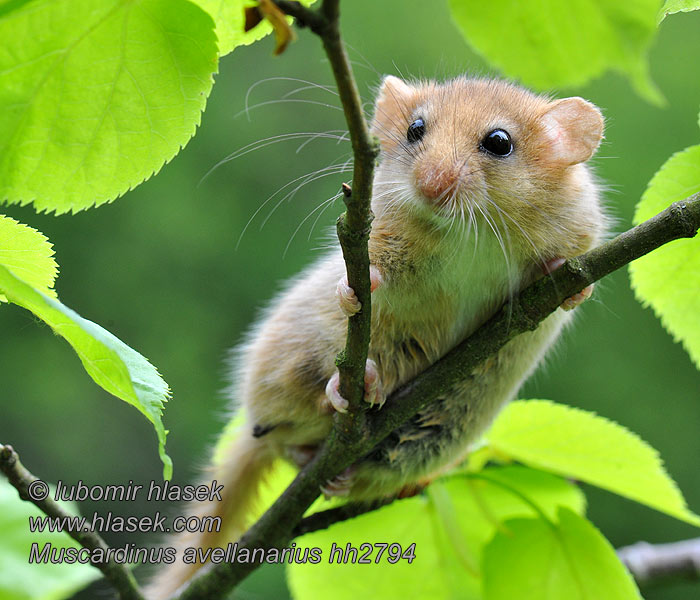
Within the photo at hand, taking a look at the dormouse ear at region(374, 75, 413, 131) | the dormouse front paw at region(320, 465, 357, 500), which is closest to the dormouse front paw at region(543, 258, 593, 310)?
the dormouse ear at region(374, 75, 413, 131)

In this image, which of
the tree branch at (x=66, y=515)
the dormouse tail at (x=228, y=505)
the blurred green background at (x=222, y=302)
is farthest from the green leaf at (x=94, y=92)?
the blurred green background at (x=222, y=302)

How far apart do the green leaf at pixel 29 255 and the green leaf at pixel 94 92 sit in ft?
0.50

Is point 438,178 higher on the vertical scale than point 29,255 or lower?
lower

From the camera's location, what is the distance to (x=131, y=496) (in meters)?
1.92

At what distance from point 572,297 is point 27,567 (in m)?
1.47

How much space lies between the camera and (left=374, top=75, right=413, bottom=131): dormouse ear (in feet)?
7.04

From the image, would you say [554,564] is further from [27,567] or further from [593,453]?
[27,567]

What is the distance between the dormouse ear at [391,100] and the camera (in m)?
2.14

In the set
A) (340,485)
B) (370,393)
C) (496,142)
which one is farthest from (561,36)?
(340,485)

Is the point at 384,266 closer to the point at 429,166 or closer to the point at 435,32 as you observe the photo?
the point at 429,166

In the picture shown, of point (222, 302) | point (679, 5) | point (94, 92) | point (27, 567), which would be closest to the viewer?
point (94, 92)

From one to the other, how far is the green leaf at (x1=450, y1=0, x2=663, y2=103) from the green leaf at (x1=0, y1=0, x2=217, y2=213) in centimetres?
43

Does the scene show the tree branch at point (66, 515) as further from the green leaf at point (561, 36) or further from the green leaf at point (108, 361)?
the green leaf at point (561, 36)

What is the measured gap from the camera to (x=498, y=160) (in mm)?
1902
